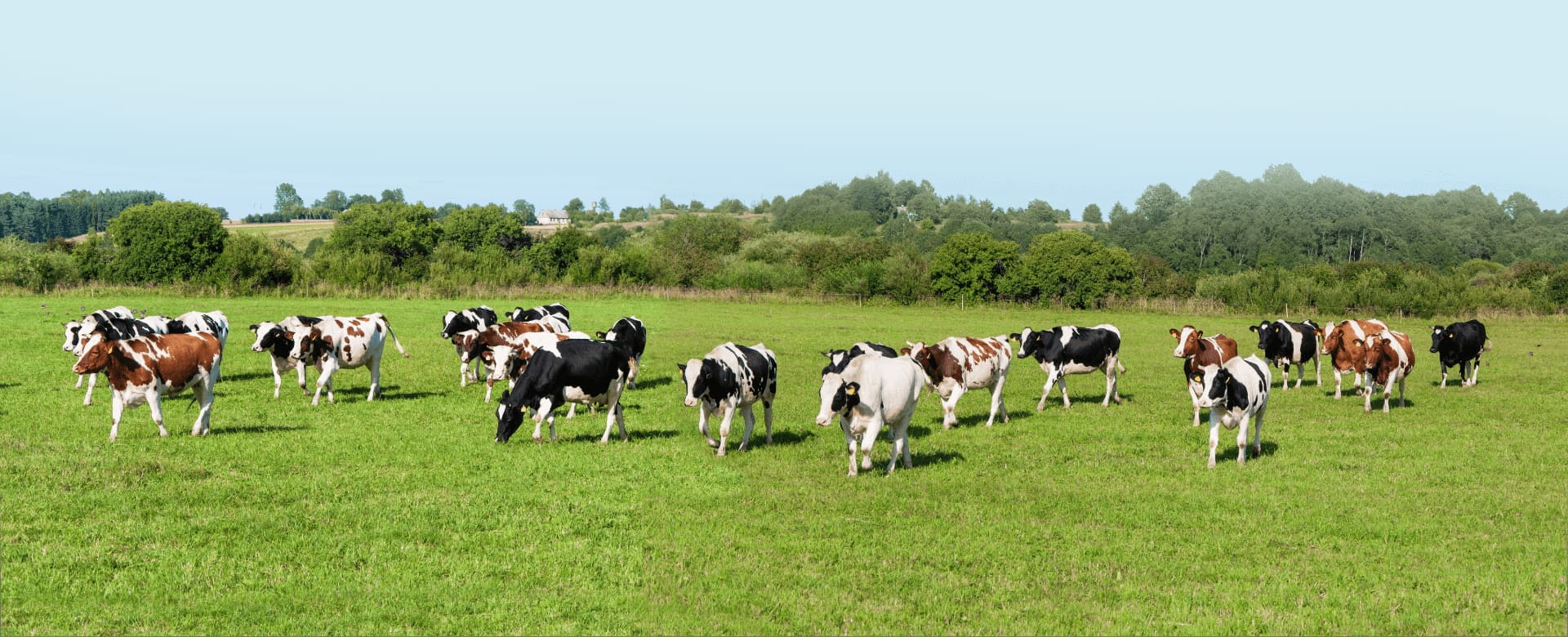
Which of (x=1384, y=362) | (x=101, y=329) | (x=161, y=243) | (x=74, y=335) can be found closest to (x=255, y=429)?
(x=101, y=329)

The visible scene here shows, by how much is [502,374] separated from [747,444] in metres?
5.42

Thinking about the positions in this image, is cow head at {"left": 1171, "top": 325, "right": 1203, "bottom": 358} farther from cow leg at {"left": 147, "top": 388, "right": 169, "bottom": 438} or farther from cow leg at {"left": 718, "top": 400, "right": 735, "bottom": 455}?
cow leg at {"left": 147, "top": 388, "right": 169, "bottom": 438}

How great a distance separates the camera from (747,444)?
51.6 ft

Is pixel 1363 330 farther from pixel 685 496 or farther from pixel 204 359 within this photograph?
pixel 204 359

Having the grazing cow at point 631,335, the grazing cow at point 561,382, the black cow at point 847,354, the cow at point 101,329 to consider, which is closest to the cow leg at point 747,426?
the black cow at point 847,354

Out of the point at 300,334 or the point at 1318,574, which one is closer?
the point at 1318,574

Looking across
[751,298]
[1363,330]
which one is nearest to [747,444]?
[1363,330]

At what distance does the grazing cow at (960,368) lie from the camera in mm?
17859

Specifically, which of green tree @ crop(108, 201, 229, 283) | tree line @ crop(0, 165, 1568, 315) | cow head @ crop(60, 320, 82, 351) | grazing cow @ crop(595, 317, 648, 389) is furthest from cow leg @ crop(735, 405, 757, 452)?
green tree @ crop(108, 201, 229, 283)

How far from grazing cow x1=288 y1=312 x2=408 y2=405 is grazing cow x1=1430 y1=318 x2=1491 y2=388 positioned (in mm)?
23346

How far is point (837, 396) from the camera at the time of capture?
42.2ft

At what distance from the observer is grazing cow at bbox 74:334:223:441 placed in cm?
1452

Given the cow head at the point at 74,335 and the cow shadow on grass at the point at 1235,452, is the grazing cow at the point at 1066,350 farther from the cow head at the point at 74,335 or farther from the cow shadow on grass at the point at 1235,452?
the cow head at the point at 74,335

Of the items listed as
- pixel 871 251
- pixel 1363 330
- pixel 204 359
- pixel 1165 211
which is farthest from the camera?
pixel 1165 211
